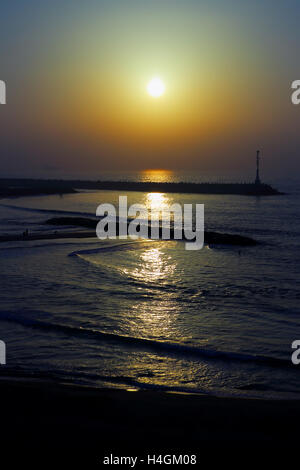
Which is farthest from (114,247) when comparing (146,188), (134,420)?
(146,188)

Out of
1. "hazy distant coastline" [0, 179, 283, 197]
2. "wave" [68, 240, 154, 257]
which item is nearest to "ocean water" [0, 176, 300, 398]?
"wave" [68, 240, 154, 257]

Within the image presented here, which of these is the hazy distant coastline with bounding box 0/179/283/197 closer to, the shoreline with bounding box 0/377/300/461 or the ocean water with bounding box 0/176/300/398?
the ocean water with bounding box 0/176/300/398

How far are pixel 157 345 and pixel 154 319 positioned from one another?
7.02 ft

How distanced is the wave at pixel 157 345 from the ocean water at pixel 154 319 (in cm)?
2

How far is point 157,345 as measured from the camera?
36.4 feet

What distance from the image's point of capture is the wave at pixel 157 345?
33.2 ft

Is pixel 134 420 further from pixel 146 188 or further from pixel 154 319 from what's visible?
pixel 146 188

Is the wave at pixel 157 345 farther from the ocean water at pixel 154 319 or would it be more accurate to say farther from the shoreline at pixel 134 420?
the shoreline at pixel 134 420

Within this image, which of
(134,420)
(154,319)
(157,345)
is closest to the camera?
(134,420)

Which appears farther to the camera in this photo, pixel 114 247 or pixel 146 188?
pixel 146 188

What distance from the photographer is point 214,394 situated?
27.1ft

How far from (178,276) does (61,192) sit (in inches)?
3400

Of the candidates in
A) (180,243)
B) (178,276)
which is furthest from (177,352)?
(180,243)
